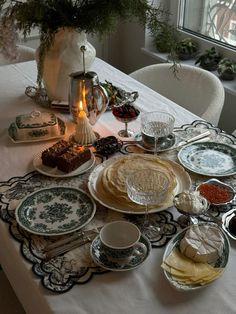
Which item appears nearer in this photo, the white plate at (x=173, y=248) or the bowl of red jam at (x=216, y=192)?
the white plate at (x=173, y=248)

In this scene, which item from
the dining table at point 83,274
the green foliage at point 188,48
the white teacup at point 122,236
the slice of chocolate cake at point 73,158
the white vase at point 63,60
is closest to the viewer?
the dining table at point 83,274

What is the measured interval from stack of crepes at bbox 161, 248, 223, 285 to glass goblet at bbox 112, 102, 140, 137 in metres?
0.58

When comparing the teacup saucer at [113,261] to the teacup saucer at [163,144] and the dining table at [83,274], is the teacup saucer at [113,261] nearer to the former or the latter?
the dining table at [83,274]

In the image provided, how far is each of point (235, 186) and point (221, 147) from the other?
0.19 meters

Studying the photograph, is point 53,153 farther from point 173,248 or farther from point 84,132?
point 173,248

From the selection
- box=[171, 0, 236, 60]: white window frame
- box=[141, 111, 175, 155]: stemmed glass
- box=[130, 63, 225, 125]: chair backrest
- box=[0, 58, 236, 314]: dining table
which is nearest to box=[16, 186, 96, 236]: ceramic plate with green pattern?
box=[0, 58, 236, 314]: dining table

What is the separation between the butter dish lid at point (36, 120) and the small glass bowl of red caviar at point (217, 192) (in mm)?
538

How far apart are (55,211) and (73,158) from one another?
189mm

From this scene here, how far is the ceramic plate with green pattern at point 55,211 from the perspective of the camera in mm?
1051

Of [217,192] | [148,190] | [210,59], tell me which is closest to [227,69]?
[210,59]

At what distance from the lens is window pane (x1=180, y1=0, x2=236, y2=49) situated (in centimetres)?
236

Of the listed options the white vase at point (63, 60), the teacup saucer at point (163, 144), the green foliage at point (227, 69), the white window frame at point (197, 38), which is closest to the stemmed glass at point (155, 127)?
the teacup saucer at point (163, 144)

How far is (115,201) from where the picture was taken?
1116 millimetres

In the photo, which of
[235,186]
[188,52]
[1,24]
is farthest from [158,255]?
[188,52]
